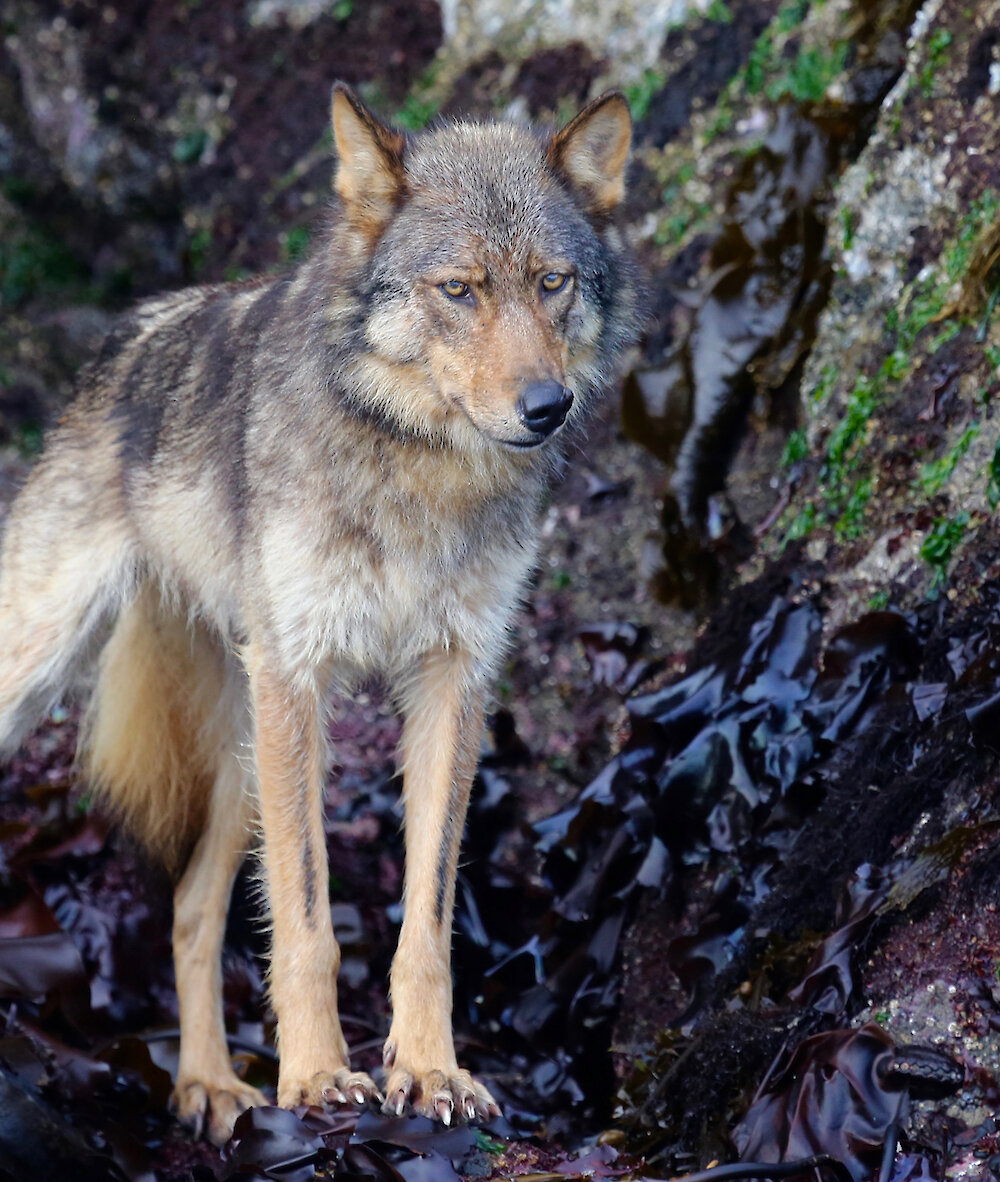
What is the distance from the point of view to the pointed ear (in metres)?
4.54

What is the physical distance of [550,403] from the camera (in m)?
3.89

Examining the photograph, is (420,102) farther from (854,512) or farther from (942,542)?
(942,542)

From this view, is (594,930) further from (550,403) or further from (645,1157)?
(550,403)

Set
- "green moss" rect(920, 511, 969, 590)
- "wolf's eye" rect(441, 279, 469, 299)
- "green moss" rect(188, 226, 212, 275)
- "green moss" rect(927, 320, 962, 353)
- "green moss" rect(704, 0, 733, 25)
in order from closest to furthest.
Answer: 1. "wolf's eye" rect(441, 279, 469, 299)
2. "green moss" rect(920, 511, 969, 590)
3. "green moss" rect(927, 320, 962, 353)
4. "green moss" rect(704, 0, 733, 25)
5. "green moss" rect(188, 226, 212, 275)

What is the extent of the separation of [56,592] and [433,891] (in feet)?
6.86

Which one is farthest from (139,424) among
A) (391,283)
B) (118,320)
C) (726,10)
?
(726,10)

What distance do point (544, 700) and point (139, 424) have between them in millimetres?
2354

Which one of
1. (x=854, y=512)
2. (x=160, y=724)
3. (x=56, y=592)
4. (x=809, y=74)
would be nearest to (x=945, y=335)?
(x=854, y=512)

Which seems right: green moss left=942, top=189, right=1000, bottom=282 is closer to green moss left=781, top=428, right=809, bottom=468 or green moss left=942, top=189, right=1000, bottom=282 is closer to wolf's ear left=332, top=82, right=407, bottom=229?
green moss left=781, top=428, right=809, bottom=468

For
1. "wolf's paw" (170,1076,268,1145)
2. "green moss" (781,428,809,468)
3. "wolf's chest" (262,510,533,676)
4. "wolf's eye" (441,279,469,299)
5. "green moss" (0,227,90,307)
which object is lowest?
"wolf's paw" (170,1076,268,1145)

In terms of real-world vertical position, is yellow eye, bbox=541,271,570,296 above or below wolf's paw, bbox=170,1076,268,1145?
above

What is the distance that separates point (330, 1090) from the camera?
4.21 metres

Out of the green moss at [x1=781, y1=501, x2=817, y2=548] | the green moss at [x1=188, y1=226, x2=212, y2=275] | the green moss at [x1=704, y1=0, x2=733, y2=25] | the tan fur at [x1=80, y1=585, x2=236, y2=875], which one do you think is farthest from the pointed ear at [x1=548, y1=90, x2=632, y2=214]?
the green moss at [x1=188, y1=226, x2=212, y2=275]

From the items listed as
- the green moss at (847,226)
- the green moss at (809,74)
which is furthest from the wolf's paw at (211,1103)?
the green moss at (809,74)
